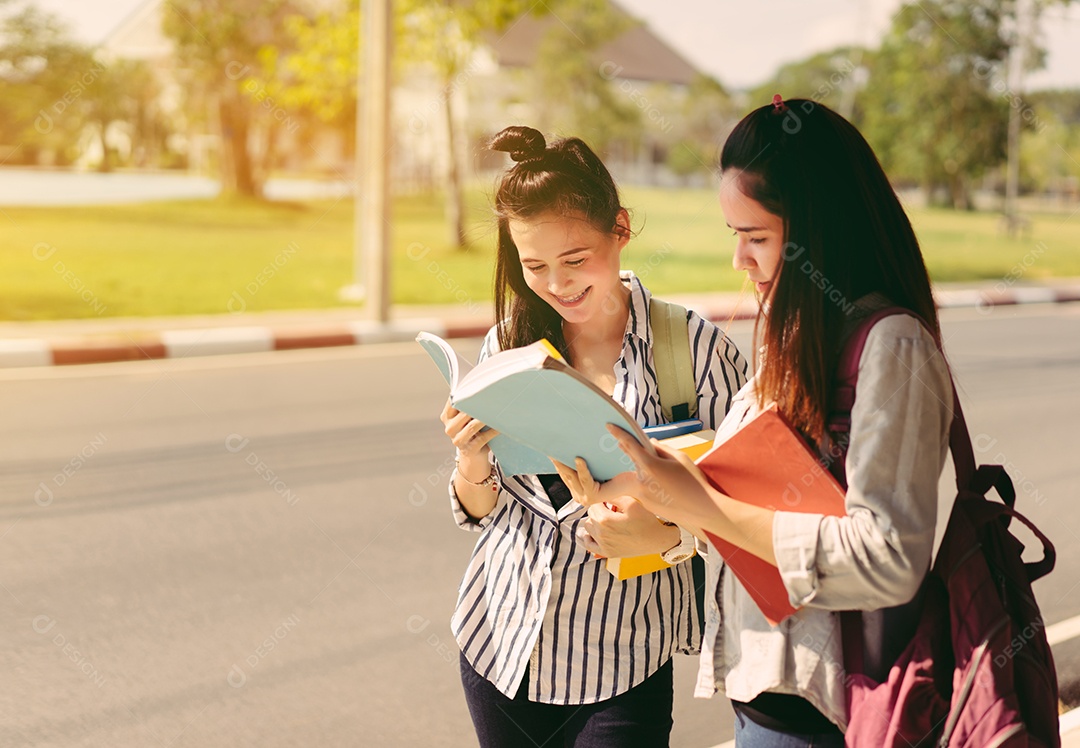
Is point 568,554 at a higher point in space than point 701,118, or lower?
lower

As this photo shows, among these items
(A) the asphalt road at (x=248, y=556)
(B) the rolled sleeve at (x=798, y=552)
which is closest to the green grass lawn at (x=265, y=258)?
(A) the asphalt road at (x=248, y=556)

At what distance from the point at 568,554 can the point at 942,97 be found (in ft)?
132

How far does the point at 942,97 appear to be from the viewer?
125 feet

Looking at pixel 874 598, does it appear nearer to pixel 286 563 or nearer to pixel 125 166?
pixel 286 563

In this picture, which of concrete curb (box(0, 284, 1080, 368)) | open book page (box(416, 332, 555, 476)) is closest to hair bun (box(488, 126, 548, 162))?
open book page (box(416, 332, 555, 476))

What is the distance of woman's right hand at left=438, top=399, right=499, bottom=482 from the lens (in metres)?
1.68

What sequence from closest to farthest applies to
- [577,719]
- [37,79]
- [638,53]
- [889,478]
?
1. [889,478]
2. [577,719]
3. [37,79]
4. [638,53]

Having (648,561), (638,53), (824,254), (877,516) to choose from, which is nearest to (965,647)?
(877,516)

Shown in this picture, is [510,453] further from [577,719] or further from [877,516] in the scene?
[877,516]

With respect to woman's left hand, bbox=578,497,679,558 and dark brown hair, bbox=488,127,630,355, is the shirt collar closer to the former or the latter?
dark brown hair, bbox=488,127,630,355

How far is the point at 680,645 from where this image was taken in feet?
5.87

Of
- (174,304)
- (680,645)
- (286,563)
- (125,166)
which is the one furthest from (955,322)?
(125,166)

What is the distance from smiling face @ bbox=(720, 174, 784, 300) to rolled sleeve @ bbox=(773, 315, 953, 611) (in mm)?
185

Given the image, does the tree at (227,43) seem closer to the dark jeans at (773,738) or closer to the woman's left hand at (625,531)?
the woman's left hand at (625,531)
